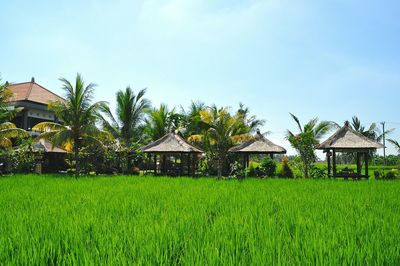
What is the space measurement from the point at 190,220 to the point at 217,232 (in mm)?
634

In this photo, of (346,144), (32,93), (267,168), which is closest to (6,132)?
(32,93)

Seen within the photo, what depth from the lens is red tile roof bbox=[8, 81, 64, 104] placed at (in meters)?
18.3

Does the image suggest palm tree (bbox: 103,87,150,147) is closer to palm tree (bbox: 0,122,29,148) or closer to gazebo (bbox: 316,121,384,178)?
palm tree (bbox: 0,122,29,148)

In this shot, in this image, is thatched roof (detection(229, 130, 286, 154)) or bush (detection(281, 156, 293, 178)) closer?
bush (detection(281, 156, 293, 178))

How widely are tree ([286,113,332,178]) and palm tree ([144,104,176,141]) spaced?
321 inches

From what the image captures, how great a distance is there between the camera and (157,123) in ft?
66.2

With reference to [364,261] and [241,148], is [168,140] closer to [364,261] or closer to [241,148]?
[241,148]

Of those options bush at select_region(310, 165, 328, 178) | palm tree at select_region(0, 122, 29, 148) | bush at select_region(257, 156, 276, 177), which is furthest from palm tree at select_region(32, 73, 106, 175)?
bush at select_region(310, 165, 328, 178)

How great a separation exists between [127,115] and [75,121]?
5.35m

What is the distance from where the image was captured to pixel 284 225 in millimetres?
3305

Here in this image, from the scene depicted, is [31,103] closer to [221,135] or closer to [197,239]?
[221,135]

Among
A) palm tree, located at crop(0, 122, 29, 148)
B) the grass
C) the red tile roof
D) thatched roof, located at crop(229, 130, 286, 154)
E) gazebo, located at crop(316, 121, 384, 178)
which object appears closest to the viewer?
the grass

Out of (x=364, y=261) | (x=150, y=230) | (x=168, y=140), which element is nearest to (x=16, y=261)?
(x=150, y=230)

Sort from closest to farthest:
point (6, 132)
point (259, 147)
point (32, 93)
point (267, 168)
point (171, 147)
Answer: point (6, 132), point (267, 168), point (171, 147), point (259, 147), point (32, 93)
